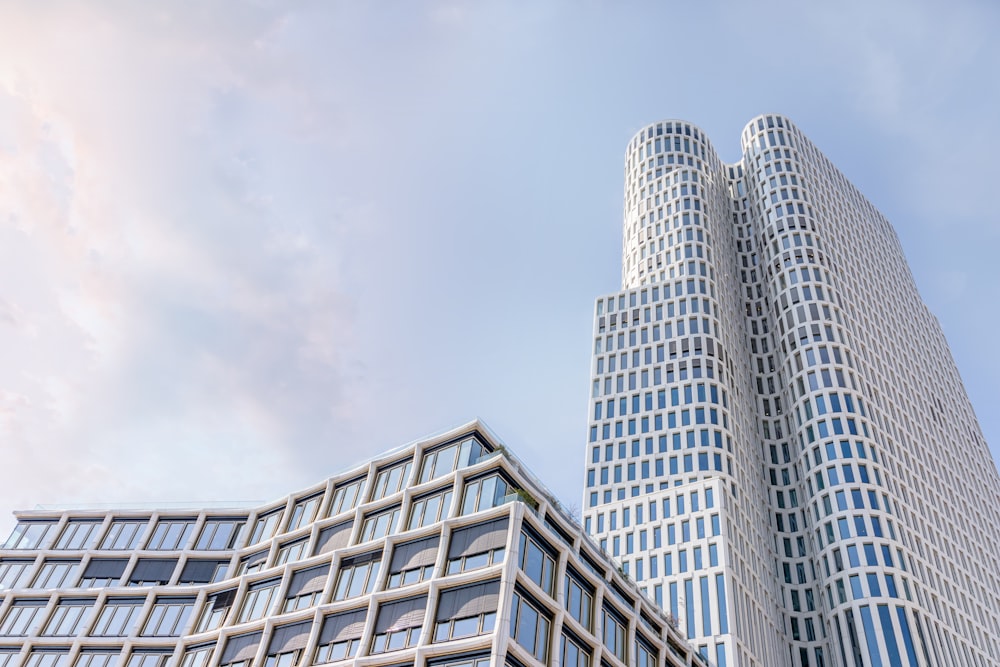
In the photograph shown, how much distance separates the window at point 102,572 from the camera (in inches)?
2419

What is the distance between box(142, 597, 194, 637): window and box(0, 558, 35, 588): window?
14.5m

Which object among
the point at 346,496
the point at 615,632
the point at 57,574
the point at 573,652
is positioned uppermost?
the point at 346,496

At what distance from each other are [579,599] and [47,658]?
133 ft

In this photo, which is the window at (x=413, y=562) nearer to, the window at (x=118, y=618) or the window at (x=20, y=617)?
the window at (x=118, y=618)

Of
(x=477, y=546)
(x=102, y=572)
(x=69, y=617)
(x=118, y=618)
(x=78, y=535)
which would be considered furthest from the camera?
(x=78, y=535)

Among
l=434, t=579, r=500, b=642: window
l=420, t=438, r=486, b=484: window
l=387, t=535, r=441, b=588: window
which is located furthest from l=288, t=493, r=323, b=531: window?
l=434, t=579, r=500, b=642: window

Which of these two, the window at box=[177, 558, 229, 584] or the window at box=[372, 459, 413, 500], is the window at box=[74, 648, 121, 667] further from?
the window at box=[372, 459, 413, 500]

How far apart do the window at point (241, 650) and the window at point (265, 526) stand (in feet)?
28.5

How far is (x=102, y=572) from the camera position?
6209 centimetres

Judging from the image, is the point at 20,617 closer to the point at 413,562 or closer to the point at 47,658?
the point at 47,658

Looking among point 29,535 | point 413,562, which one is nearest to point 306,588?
point 413,562

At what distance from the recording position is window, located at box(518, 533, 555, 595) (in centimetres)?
4138

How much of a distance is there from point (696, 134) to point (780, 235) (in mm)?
28163

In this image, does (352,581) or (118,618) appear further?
(118,618)
